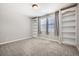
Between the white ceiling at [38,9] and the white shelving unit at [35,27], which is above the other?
the white ceiling at [38,9]

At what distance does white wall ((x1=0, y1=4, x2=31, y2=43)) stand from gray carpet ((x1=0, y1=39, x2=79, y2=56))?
15 centimetres

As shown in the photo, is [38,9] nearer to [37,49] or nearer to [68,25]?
[68,25]

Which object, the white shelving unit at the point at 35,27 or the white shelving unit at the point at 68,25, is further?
the white shelving unit at the point at 35,27

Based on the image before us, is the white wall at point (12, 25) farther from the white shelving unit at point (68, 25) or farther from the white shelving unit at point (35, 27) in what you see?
the white shelving unit at point (68, 25)

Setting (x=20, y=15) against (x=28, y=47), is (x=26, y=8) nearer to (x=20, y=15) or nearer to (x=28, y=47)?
(x=20, y=15)

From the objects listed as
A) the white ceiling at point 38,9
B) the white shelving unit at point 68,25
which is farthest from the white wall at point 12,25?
the white shelving unit at point 68,25

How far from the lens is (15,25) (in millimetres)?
1532

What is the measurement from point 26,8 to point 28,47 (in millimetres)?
853

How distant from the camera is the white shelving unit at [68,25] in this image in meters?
1.41

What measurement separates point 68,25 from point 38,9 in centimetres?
72

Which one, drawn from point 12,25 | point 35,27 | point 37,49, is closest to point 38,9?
point 35,27

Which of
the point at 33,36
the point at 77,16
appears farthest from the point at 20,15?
the point at 77,16

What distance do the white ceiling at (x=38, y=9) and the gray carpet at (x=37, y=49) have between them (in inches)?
24.7

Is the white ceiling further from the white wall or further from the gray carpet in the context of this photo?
the gray carpet
